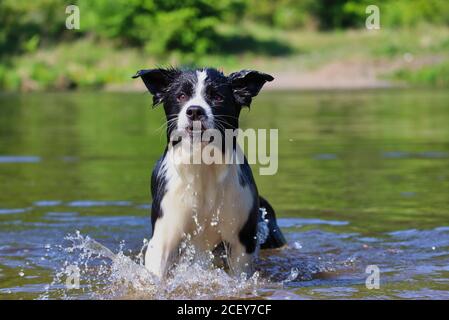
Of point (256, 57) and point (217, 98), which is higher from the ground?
point (256, 57)

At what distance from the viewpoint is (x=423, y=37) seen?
51000 mm

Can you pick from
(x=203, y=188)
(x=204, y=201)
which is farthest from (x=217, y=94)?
(x=204, y=201)

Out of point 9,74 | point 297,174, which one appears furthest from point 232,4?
point 297,174

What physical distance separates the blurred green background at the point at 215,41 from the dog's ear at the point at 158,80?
115ft

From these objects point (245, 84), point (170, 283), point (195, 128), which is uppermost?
point (245, 84)

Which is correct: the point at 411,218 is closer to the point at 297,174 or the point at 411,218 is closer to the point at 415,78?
the point at 297,174

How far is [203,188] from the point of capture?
716 centimetres

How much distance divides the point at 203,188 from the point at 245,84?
0.85 m

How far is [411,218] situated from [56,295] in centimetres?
449

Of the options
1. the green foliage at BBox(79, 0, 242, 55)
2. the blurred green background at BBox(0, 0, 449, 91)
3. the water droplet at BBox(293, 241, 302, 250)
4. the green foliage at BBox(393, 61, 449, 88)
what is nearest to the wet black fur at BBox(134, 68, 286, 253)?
the water droplet at BBox(293, 241, 302, 250)

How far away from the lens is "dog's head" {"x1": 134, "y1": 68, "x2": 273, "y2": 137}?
6.66 meters

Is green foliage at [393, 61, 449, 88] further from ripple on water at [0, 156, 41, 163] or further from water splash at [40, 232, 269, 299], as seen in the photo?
water splash at [40, 232, 269, 299]

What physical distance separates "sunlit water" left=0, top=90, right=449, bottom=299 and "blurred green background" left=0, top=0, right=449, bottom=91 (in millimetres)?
24216

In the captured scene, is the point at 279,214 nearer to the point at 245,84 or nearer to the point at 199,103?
the point at 245,84
